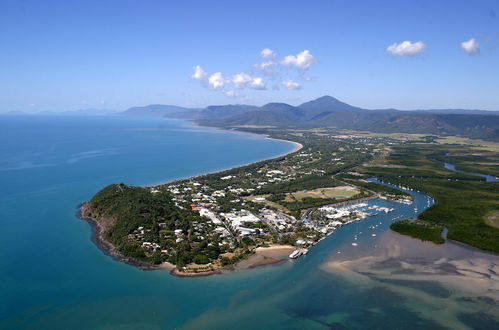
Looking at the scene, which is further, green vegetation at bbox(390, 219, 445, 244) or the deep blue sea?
green vegetation at bbox(390, 219, 445, 244)

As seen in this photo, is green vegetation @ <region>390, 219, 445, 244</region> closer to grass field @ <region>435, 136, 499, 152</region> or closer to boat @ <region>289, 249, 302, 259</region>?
boat @ <region>289, 249, 302, 259</region>

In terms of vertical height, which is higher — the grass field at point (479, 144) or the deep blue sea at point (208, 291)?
the grass field at point (479, 144)

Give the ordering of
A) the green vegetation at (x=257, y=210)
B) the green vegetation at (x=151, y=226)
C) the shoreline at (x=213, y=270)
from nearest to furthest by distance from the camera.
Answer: the shoreline at (x=213, y=270), the green vegetation at (x=151, y=226), the green vegetation at (x=257, y=210)

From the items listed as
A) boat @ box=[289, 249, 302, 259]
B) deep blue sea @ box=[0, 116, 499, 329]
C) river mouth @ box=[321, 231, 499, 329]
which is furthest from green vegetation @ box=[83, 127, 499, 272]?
river mouth @ box=[321, 231, 499, 329]

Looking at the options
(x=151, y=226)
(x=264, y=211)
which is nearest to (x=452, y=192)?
(x=264, y=211)

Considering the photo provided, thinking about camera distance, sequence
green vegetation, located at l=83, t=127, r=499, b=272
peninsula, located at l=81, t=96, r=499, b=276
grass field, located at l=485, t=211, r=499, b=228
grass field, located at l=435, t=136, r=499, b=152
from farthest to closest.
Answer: grass field, located at l=435, t=136, r=499, b=152, grass field, located at l=485, t=211, r=499, b=228, green vegetation, located at l=83, t=127, r=499, b=272, peninsula, located at l=81, t=96, r=499, b=276

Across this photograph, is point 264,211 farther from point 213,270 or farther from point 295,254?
point 213,270

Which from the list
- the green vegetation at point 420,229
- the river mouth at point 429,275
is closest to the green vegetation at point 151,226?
the river mouth at point 429,275

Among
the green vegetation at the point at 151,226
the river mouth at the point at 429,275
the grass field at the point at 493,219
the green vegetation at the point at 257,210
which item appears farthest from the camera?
the grass field at the point at 493,219

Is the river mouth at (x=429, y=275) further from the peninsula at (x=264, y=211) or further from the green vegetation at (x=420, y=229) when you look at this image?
the peninsula at (x=264, y=211)

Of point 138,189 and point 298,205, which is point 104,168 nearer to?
point 138,189
